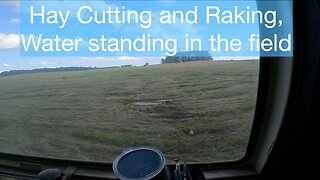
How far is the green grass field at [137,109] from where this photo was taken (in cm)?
182

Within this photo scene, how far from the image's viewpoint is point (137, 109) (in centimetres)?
190

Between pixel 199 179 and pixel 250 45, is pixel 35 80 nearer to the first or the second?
pixel 199 179

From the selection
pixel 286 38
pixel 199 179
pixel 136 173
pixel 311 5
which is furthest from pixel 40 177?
pixel 311 5

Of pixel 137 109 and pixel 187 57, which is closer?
pixel 187 57

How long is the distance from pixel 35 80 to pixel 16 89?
149 mm

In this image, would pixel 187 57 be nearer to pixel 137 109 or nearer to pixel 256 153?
pixel 137 109

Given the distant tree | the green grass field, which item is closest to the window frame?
the green grass field

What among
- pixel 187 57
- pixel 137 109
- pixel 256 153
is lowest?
pixel 256 153

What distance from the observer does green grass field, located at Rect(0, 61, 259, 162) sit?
1.82 metres

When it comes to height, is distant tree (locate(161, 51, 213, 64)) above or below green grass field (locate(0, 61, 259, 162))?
above

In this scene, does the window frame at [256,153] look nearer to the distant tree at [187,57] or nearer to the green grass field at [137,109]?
the green grass field at [137,109]

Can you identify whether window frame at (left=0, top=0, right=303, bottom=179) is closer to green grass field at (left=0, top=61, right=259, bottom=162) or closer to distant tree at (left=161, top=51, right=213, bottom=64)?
green grass field at (left=0, top=61, right=259, bottom=162)

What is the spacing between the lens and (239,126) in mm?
1920

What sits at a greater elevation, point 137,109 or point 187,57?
point 187,57
